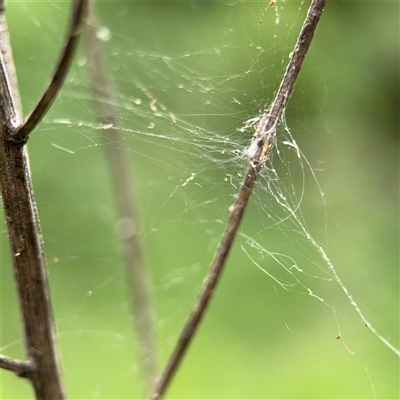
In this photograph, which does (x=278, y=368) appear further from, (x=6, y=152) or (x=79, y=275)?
(x=6, y=152)

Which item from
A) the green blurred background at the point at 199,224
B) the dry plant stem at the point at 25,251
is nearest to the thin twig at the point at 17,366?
the dry plant stem at the point at 25,251

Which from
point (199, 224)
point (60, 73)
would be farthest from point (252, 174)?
point (199, 224)

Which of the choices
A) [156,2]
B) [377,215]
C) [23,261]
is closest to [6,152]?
[23,261]

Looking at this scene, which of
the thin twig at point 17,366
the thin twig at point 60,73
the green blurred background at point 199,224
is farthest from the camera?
the green blurred background at point 199,224

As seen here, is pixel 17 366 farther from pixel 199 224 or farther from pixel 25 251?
pixel 199 224

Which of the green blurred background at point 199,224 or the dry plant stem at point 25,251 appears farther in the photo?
the green blurred background at point 199,224

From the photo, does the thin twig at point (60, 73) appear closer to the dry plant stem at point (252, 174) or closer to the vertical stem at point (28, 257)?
the vertical stem at point (28, 257)

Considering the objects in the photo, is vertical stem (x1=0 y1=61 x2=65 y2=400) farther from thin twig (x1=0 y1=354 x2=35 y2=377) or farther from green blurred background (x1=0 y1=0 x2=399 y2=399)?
green blurred background (x1=0 y1=0 x2=399 y2=399)
